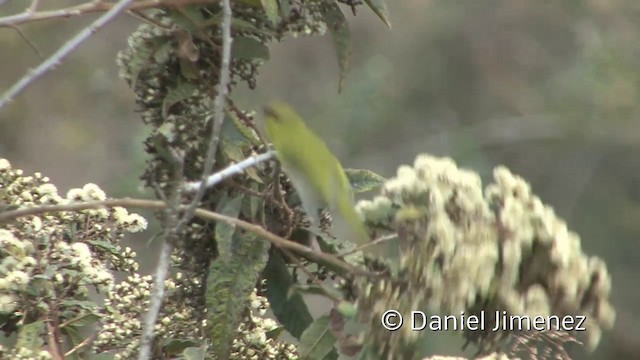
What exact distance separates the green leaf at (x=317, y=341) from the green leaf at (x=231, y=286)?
7 cm

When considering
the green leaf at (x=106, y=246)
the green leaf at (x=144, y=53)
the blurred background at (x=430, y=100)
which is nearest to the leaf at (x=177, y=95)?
the green leaf at (x=144, y=53)

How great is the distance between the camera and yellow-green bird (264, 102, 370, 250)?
0.96 meters

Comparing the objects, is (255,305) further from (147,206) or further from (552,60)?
(552,60)

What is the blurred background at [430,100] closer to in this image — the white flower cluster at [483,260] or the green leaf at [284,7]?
the green leaf at [284,7]

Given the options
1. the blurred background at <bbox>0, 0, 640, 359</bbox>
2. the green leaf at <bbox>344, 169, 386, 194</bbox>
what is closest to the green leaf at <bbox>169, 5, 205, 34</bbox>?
the green leaf at <bbox>344, 169, 386, 194</bbox>

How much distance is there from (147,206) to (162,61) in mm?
261

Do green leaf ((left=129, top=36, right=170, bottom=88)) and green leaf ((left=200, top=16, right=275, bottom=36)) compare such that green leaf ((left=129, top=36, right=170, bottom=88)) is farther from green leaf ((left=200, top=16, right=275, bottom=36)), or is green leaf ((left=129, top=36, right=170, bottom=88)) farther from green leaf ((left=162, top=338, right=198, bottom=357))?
green leaf ((left=162, top=338, right=198, bottom=357))

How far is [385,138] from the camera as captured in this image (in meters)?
5.13

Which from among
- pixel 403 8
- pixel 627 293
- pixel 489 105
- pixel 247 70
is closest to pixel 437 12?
pixel 403 8

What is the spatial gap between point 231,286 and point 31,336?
0.66ft

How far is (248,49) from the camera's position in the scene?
110 cm

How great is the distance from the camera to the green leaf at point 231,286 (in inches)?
38.9

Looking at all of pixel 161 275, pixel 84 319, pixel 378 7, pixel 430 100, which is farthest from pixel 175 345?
pixel 430 100

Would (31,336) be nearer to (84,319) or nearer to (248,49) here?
(84,319)
